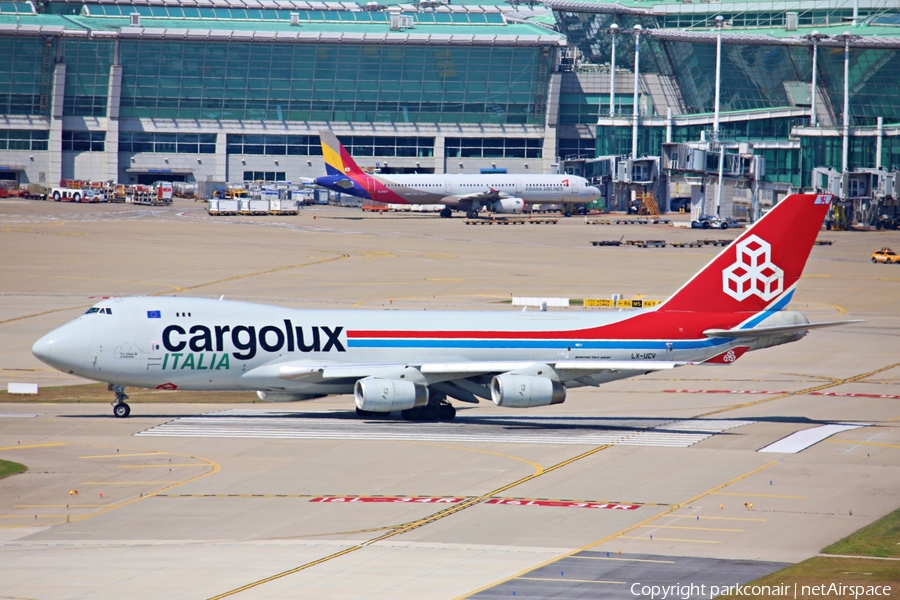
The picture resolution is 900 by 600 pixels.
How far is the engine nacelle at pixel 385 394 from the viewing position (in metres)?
49.8

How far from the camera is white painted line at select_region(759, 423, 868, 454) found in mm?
48031

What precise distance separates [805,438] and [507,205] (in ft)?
438

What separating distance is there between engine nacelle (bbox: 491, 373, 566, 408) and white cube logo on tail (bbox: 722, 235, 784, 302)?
10147 millimetres

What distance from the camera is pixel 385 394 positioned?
50.0 m

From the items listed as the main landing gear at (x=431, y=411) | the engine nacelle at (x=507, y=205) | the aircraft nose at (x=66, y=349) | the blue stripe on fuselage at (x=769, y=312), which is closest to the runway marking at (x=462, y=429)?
the main landing gear at (x=431, y=411)

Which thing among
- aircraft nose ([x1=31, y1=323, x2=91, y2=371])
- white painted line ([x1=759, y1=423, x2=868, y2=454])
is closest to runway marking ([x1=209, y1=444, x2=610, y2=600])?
white painted line ([x1=759, y1=423, x2=868, y2=454])

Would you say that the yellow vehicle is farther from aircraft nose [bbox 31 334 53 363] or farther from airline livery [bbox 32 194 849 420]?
aircraft nose [bbox 31 334 53 363]

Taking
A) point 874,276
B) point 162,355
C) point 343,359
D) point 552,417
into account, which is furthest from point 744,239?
point 874,276

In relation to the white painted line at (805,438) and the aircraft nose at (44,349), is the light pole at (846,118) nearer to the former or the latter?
the white painted line at (805,438)

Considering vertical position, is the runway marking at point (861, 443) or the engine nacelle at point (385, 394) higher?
the engine nacelle at point (385, 394)

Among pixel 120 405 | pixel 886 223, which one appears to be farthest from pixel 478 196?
pixel 120 405

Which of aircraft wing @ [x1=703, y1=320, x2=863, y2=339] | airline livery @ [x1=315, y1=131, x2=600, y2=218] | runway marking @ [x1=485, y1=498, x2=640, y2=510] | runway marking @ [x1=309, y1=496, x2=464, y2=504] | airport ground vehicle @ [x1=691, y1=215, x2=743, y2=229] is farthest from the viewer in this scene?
airline livery @ [x1=315, y1=131, x2=600, y2=218]

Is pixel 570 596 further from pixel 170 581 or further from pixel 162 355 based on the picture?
pixel 162 355

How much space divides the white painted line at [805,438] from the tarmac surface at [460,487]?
19 cm
